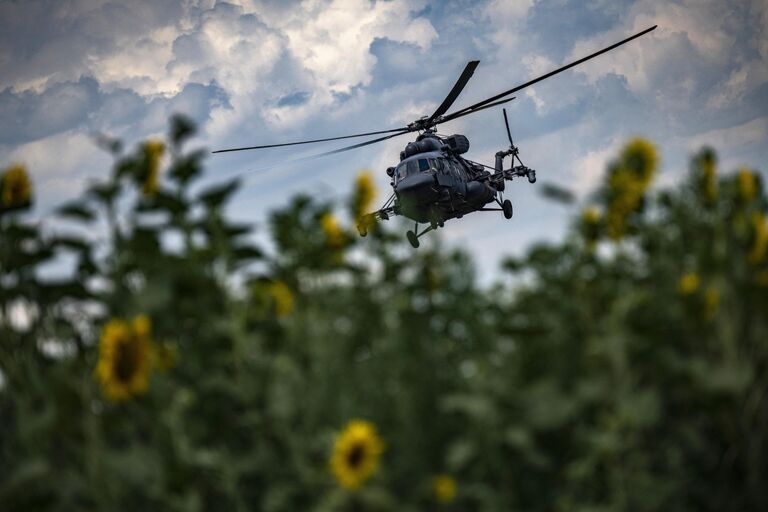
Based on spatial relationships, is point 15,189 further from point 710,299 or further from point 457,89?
point 457,89

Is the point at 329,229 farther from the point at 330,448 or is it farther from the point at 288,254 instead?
the point at 330,448

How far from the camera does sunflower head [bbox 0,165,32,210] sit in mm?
3018

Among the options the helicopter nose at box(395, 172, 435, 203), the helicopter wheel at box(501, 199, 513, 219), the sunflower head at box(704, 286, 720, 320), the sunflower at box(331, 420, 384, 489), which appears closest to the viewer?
the sunflower at box(331, 420, 384, 489)

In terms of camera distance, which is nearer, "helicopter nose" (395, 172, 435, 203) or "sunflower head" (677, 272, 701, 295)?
Result: "sunflower head" (677, 272, 701, 295)

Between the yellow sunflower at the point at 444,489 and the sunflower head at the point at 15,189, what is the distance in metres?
2.02

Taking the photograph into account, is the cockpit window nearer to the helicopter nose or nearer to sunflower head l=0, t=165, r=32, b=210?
the helicopter nose

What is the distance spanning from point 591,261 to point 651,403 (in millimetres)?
637

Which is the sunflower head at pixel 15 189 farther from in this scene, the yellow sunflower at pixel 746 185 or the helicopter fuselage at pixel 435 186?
the helicopter fuselage at pixel 435 186

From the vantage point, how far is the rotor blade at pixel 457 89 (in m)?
21.9

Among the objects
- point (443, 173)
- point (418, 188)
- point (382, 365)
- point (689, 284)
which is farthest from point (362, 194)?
point (443, 173)

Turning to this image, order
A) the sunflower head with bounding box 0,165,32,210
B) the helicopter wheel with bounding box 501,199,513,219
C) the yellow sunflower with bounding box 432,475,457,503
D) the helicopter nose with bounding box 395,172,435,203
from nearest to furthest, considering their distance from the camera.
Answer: the yellow sunflower with bounding box 432,475,457,503 < the sunflower head with bounding box 0,165,32,210 < the helicopter nose with bounding box 395,172,435,203 < the helicopter wheel with bounding box 501,199,513,219

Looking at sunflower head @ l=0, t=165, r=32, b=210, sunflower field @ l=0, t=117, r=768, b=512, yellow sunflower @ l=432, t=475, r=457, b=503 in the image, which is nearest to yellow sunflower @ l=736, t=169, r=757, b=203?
sunflower field @ l=0, t=117, r=768, b=512

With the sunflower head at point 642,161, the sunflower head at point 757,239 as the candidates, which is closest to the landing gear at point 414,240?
the sunflower head at point 642,161

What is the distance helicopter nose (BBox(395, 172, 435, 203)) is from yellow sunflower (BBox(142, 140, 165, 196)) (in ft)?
52.1
